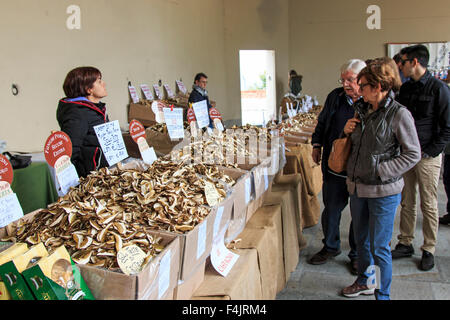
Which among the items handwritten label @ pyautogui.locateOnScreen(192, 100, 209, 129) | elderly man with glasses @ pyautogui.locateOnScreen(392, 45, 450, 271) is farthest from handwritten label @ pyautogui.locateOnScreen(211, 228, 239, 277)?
elderly man with glasses @ pyautogui.locateOnScreen(392, 45, 450, 271)

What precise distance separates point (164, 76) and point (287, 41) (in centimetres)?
527

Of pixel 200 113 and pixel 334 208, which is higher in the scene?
pixel 200 113

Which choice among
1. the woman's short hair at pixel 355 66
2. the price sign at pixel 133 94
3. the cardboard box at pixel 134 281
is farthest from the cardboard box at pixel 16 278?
the price sign at pixel 133 94

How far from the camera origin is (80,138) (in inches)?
89.2

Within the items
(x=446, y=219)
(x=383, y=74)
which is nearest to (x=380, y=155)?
(x=383, y=74)

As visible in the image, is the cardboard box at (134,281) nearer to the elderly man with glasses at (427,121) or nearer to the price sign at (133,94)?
the elderly man with glasses at (427,121)

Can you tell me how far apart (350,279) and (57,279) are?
1954 mm

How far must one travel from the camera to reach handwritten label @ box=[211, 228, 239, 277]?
151 centimetres

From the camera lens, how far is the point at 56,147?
62.6 inches

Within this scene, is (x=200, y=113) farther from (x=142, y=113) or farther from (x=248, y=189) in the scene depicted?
(x=142, y=113)

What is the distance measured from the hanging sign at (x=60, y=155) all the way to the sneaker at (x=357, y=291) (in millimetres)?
1622

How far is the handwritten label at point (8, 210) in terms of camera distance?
1.31m

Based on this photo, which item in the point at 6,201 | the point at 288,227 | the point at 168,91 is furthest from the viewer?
the point at 168,91
